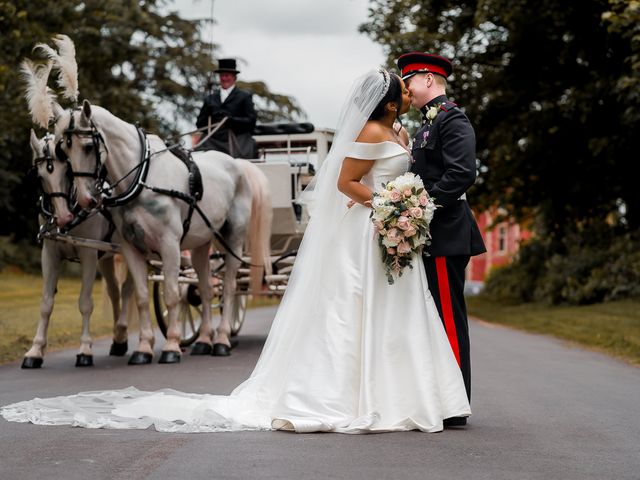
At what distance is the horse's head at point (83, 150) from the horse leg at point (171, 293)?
3.55 feet

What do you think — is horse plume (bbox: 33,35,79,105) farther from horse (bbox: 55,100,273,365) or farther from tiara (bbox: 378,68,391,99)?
tiara (bbox: 378,68,391,99)

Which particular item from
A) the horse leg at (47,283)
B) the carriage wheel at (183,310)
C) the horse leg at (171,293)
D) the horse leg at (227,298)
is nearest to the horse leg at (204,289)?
the horse leg at (227,298)

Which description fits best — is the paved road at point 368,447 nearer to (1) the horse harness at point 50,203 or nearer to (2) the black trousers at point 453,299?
(2) the black trousers at point 453,299

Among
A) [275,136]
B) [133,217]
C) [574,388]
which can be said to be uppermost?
[275,136]

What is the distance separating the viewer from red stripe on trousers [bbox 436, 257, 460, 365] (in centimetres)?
750

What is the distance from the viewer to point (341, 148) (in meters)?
7.93

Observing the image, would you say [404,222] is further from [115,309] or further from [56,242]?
[115,309]

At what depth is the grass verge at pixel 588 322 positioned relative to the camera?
54.6 ft

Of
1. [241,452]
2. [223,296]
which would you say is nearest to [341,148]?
[241,452]

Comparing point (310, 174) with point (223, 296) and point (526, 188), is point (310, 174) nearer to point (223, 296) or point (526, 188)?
point (223, 296)

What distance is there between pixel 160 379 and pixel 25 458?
414cm

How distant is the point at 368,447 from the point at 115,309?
25.9 feet

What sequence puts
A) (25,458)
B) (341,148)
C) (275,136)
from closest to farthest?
(25,458)
(341,148)
(275,136)

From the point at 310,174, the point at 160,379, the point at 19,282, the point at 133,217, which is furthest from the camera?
the point at 19,282
